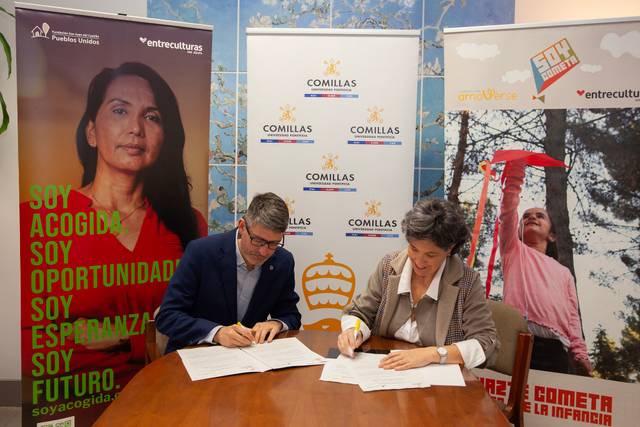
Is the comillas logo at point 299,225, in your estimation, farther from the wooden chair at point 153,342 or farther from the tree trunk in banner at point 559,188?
the tree trunk in banner at point 559,188

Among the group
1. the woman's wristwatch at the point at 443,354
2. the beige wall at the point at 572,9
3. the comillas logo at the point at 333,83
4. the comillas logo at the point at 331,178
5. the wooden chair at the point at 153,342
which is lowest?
the wooden chair at the point at 153,342

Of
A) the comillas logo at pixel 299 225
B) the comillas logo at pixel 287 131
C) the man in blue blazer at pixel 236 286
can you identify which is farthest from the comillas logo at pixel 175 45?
the man in blue blazer at pixel 236 286

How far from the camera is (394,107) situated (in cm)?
341

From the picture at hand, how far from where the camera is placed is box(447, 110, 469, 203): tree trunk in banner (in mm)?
3305

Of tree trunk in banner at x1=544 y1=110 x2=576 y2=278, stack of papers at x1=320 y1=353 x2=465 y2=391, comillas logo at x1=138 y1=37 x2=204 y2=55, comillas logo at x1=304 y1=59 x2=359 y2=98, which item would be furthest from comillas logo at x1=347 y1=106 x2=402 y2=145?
stack of papers at x1=320 y1=353 x2=465 y2=391

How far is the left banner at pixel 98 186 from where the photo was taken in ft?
9.35

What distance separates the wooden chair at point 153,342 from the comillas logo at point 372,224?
4.53ft

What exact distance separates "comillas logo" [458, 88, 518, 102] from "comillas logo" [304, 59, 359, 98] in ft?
2.18

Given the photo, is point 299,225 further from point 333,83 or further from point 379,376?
point 379,376

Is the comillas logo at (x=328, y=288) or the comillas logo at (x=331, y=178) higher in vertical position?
the comillas logo at (x=331, y=178)

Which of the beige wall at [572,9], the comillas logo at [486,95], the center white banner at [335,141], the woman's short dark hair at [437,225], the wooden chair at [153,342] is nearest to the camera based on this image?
the woman's short dark hair at [437,225]

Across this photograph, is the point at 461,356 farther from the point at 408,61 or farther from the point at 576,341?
the point at 408,61

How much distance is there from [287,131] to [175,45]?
842mm

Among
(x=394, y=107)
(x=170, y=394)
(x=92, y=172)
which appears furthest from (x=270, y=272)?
(x=394, y=107)
